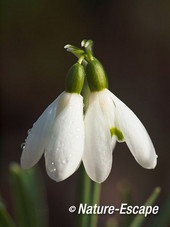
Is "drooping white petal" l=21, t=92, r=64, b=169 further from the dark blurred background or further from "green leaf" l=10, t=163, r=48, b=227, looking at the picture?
the dark blurred background

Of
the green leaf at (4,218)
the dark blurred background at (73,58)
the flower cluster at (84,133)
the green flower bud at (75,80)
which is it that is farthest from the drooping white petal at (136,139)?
the dark blurred background at (73,58)

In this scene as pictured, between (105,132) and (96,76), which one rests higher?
(96,76)

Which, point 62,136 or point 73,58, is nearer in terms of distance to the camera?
point 62,136

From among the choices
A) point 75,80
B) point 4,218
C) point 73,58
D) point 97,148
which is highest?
point 73,58

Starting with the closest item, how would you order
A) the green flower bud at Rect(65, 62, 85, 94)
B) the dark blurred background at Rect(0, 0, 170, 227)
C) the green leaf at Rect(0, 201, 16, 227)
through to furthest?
the green flower bud at Rect(65, 62, 85, 94) < the green leaf at Rect(0, 201, 16, 227) < the dark blurred background at Rect(0, 0, 170, 227)

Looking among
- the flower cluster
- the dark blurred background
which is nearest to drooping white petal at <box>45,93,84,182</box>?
the flower cluster

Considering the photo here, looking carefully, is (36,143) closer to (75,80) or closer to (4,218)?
(75,80)

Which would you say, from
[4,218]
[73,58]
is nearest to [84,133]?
[4,218]

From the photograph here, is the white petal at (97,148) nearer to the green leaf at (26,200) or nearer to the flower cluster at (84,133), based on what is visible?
the flower cluster at (84,133)
